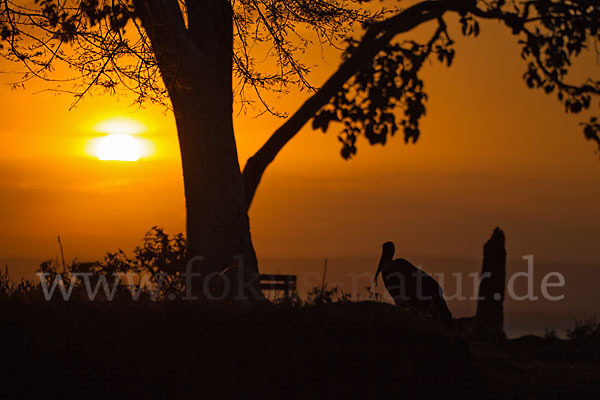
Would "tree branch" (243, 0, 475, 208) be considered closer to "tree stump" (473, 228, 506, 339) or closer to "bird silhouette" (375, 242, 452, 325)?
"bird silhouette" (375, 242, 452, 325)

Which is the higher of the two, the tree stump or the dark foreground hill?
the tree stump

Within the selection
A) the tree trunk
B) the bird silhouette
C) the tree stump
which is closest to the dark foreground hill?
the bird silhouette

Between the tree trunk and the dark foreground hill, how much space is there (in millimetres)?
6279

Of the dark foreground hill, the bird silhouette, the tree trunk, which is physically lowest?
the dark foreground hill

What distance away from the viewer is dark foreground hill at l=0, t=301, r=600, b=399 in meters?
8.83

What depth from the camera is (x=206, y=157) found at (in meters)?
16.4

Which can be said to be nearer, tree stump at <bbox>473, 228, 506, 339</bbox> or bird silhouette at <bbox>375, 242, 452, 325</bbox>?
bird silhouette at <bbox>375, 242, 452, 325</bbox>

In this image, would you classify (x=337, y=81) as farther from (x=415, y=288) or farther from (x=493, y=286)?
(x=493, y=286)

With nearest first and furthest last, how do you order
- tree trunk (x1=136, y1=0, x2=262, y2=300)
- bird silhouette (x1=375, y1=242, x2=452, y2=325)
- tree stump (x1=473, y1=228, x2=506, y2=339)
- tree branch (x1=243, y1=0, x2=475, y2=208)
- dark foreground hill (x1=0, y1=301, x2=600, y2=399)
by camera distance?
dark foreground hill (x1=0, y1=301, x2=600, y2=399), bird silhouette (x1=375, y1=242, x2=452, y2=325), tree trunk (x1=136, y1=0, x2=262, y2=300), tree branch (x1=243, y1=0, x2=475, y2=208), tree stump (x1=473, y1=228, x2=506, y2=339)

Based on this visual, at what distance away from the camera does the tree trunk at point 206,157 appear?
16.0 m

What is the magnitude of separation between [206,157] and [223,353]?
7.85 m

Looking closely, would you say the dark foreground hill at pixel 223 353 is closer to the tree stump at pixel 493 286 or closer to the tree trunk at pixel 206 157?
the tree trunk at pixel 206 157

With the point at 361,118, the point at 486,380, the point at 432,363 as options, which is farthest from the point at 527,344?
the point at 432,363

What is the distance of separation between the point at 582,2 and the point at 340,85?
6.08 meters
